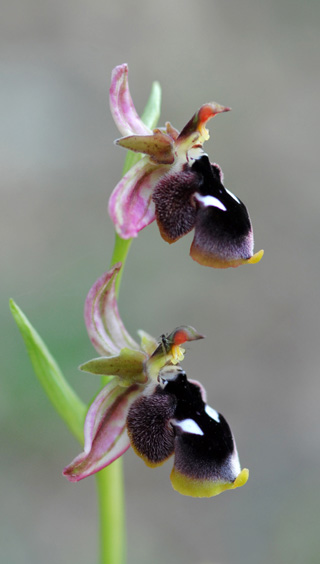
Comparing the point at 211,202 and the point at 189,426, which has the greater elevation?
the point at 211,202

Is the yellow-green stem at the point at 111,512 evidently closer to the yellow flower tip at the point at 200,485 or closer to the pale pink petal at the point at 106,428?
the pale pink petal at the point at 106,428

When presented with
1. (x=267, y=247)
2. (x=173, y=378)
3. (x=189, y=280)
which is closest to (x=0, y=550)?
(x=173, y=378)

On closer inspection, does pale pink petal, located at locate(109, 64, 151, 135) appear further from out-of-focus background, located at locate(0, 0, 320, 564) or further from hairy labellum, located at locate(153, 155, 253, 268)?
out-of-focus background, located at locate(0, 0, 320, 564)

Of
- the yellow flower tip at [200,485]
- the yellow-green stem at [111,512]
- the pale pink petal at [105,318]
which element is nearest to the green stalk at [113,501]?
the yellow-green stem at [111,512]

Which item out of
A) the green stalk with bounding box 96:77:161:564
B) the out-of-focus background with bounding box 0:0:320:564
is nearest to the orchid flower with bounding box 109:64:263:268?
the green stalk with bounding box 96:77:161:564

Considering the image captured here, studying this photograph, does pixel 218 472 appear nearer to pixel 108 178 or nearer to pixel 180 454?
pixel 180 454

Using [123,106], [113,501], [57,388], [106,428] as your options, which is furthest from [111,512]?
[123,106]

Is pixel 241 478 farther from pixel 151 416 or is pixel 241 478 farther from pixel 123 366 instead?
pixel 123 366
